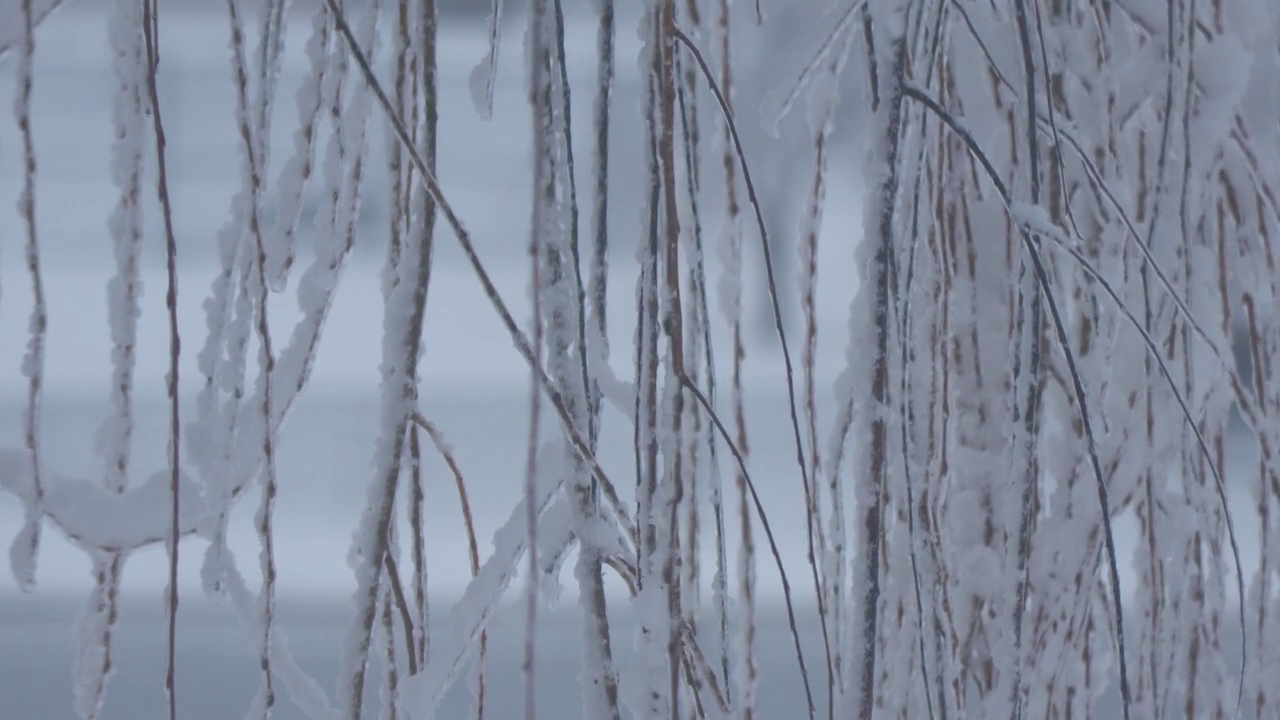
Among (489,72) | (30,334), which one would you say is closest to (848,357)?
(489,72)

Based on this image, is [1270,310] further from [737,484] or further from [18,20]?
[18,20]

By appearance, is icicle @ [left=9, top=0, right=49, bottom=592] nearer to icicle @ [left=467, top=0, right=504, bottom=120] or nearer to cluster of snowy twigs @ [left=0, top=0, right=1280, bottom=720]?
cluster of snowy twigs @ [left=0, top=0, right=1280, bottom=720]

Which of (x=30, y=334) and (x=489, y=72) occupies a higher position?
(x=489, y=72)

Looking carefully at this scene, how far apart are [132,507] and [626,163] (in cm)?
41

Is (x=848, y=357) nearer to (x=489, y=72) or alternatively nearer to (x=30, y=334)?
(x=489, y=72)

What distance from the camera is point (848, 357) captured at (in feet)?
1.46

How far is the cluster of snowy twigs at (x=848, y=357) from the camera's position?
405 millimetres

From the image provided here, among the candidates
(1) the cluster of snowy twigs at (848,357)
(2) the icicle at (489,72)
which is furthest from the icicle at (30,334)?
(2) the icicle at (489,72)

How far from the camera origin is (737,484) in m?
0.53

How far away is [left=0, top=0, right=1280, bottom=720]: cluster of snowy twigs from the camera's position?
0.40m

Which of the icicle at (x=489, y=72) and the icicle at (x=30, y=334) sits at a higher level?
the icicle at (x=489, y=72)

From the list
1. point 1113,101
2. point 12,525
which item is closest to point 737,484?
point 1113,101

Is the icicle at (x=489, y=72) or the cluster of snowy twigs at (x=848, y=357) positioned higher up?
the icicle at (x=489, y=72)

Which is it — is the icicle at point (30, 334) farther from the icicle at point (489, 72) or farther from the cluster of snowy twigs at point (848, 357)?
the icicle at point (489, 72)
